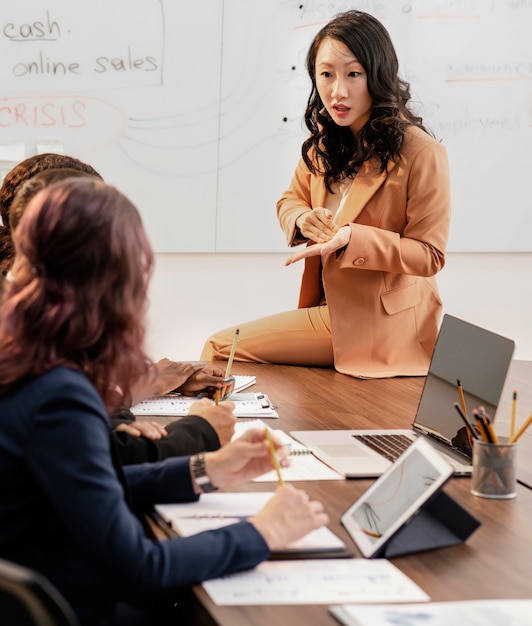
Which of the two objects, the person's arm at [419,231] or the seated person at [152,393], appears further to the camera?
the person's arm at [419,231]

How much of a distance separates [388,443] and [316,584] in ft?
2.32

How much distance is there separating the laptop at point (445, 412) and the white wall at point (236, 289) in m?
2.20

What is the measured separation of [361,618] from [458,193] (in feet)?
11.7

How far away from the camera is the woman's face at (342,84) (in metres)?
2.82

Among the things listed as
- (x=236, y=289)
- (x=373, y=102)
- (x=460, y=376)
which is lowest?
(x=236, y=289)

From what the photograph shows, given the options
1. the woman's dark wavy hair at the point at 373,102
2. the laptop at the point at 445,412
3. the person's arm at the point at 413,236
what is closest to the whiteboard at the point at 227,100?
the woman's dark wavy hair at the point at 373,102

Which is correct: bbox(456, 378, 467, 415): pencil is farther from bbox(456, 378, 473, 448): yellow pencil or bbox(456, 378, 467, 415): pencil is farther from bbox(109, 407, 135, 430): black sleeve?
bbox(109, 407, 135, 430): black sleeve

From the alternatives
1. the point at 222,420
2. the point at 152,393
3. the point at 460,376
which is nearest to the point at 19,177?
the point at 152,393

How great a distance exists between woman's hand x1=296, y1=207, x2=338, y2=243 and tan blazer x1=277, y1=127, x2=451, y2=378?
0.22 feet

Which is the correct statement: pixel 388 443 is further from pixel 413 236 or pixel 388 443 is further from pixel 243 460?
pixel 413 236

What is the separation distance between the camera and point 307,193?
3.14 metres

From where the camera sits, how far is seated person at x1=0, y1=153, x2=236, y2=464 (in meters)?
1.64

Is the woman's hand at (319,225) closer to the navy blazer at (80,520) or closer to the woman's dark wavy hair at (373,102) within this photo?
the woman's dark wavy hair at (373,102)

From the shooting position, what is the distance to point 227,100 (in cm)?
403
